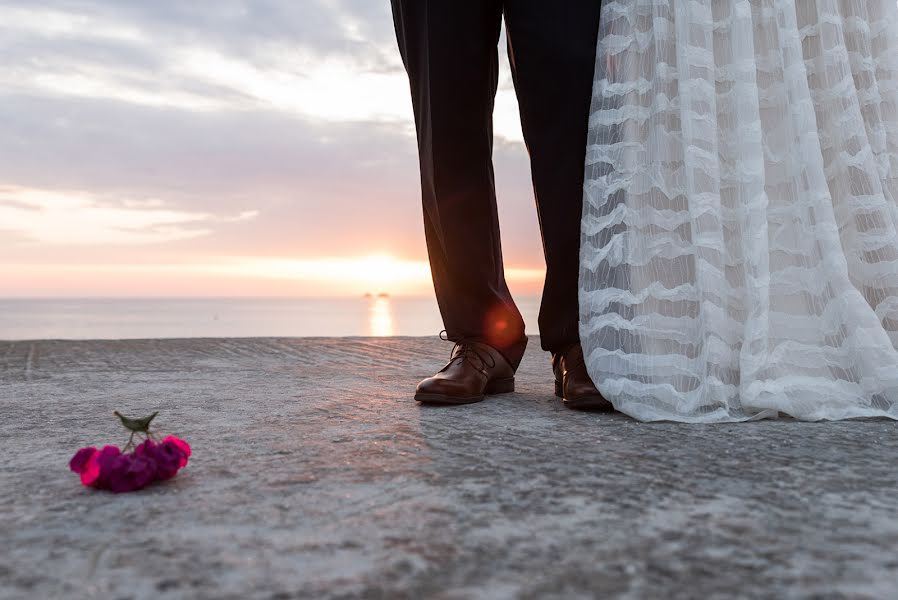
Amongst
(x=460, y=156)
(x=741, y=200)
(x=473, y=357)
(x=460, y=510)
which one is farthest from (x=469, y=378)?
(x=460, y=510)

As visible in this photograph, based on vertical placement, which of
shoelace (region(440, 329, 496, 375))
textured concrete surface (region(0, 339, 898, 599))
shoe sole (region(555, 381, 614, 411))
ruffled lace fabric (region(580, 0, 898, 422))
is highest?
ruffled lace fabric (region(580, 0, 898, 422))

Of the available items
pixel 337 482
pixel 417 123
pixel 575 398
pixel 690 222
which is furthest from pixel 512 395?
pixel 337 482

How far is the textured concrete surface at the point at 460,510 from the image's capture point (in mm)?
600

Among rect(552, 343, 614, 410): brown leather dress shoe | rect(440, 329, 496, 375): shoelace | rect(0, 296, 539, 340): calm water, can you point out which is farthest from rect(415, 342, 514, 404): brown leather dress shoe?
rect(0, 296, 539, 340): calm water

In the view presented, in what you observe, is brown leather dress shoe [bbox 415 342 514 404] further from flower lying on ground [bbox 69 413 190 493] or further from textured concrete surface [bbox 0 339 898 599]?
flower lying on ground [bbox 69 413 190 493]

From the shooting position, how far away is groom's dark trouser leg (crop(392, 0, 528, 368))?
1590mm

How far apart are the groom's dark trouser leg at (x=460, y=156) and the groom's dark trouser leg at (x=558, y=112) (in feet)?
0.31

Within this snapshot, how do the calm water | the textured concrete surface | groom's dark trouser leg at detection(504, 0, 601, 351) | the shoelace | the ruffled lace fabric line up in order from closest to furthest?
the textured concrete surface
the ruffled lace fabric
groom's dark trouser leg at detection(504, 0, 601, 351)
the shoelace
the calm water

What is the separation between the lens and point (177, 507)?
80cm

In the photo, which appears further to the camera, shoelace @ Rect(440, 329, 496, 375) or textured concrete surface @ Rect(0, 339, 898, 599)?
shoelace @ Rect(440, 329, 496, 375)

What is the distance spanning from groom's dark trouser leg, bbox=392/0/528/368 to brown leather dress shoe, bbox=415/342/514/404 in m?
0.04

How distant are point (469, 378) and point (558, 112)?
0.60 m

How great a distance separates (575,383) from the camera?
4.89ft

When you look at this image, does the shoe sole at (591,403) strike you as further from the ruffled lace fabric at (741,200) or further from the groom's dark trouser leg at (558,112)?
the groom's dark trouser leg at (558,112)
